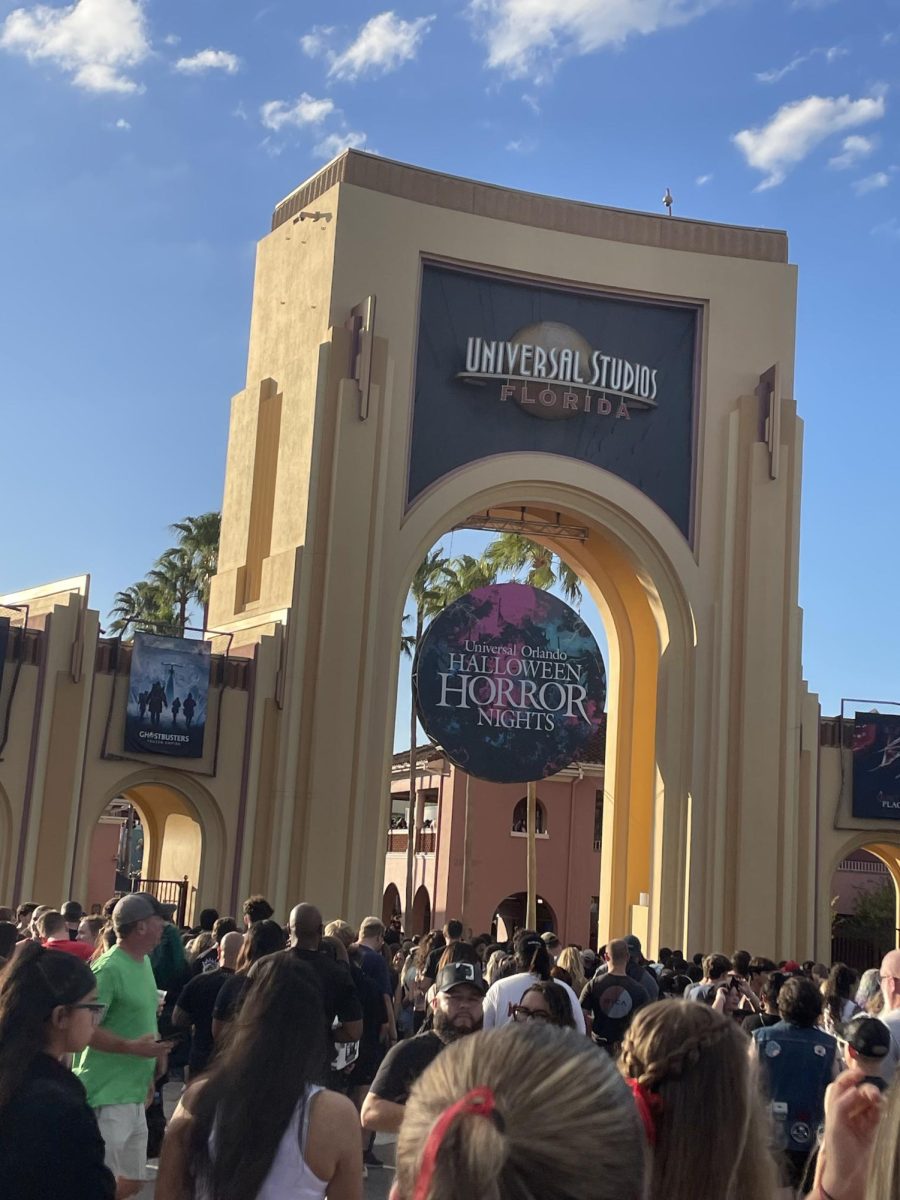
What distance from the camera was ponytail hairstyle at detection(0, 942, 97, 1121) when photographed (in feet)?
13.1

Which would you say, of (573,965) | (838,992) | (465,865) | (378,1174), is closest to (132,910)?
(573,965)

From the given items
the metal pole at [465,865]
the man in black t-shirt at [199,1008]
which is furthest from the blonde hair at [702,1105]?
the metal pole at [465,865]

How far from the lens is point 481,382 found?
26.3 m

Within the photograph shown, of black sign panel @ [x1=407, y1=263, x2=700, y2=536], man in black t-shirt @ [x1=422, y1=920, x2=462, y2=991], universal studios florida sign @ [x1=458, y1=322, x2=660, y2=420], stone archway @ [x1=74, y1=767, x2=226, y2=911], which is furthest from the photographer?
universal studios florida sign @ [x1=458, y1=322, x2=660, y2=420]

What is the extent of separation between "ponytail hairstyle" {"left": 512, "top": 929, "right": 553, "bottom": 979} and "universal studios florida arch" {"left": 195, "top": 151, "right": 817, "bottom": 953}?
14235 mm

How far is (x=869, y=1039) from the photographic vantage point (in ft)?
18.7

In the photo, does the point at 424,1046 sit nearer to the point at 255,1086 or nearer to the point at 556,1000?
the point at 556,1000

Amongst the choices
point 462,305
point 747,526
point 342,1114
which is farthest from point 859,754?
point 342,1114

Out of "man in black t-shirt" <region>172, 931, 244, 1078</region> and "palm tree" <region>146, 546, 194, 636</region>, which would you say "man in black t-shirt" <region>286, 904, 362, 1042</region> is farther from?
"palm tree" <region>146, 546, 194, 636</region>

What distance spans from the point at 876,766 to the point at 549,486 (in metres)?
8.20

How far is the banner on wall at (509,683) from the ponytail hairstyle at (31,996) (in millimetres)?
20778

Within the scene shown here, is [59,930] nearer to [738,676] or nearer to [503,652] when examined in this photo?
[503,652]

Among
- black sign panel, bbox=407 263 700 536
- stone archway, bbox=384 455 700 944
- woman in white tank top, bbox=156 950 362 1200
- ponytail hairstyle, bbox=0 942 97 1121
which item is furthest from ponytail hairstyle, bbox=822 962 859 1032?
black sign panel, bbox=407 263 700 536

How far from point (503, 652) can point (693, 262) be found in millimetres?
8591
